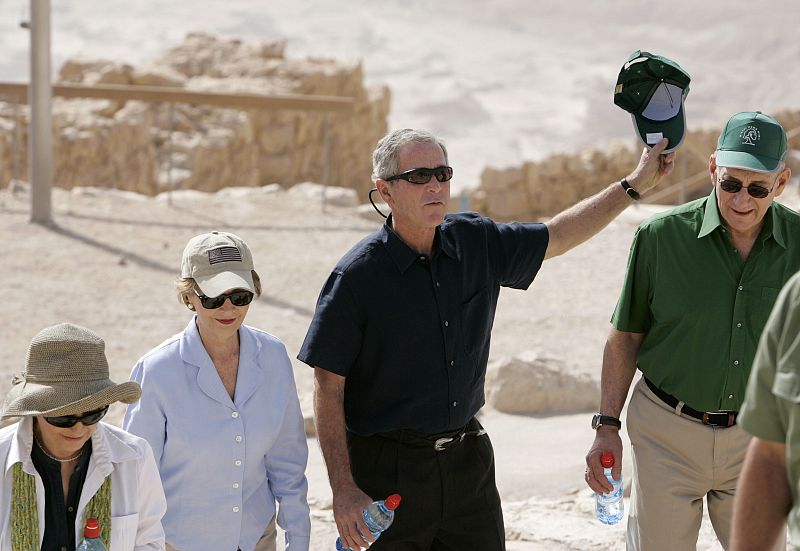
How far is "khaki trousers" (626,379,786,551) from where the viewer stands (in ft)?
11.7

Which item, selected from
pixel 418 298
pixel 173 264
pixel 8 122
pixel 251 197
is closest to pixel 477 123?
pixel 8 122

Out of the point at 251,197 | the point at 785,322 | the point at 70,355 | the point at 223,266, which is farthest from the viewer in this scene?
the point at 251,197

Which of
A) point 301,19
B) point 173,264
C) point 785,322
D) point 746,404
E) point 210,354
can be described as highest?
point 301,19

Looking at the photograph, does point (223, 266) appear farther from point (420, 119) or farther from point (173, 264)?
point (420, 119)

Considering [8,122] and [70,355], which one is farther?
[8,122]

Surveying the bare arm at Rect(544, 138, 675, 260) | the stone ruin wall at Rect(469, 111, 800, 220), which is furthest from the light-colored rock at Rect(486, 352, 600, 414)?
the stone ruin wall at Rect(469, 111, 800, 220)

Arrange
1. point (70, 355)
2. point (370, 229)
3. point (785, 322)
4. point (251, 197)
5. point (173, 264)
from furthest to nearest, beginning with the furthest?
point (251, 197) < point (370, 229) < point (173, 264) < point (70, 355) < point (785, 322)

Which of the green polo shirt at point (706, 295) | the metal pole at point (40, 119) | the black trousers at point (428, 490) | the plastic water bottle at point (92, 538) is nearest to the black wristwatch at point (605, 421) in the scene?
the green polo shirt at point (706, 295)

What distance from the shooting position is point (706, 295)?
361 cm

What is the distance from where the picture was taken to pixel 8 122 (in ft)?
80.5

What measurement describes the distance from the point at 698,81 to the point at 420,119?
1324 cm

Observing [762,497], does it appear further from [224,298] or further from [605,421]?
[224,298]

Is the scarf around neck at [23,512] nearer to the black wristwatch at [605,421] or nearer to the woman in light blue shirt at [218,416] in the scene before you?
the woman in light blue shirt at [218,416]

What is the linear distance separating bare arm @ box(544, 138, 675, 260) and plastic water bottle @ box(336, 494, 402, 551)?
1005 millimetres
